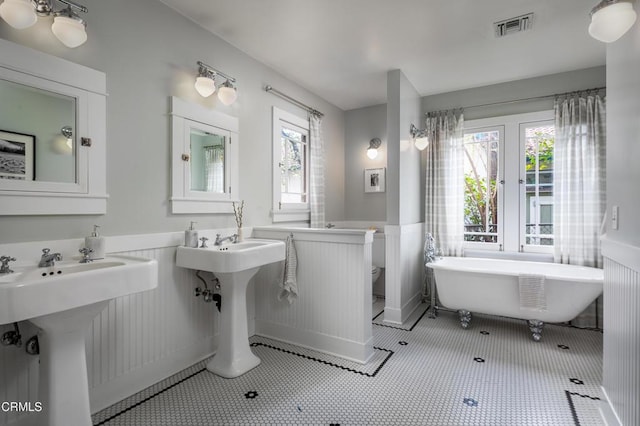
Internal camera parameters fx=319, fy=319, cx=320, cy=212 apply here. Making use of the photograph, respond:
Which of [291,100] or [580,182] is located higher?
[291,100]

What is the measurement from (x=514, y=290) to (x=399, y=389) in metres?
1.51

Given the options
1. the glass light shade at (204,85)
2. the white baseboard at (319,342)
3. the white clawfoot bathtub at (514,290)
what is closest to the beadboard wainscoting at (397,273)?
→ the white clawfoot bathtub at (514,290)

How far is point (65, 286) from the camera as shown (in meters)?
1.30

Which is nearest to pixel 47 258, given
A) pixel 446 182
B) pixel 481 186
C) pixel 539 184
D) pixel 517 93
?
pixel 446 182

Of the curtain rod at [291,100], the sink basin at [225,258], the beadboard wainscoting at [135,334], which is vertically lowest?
the beadboard wainscoting at [135,334]

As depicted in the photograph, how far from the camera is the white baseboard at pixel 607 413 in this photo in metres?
1.61

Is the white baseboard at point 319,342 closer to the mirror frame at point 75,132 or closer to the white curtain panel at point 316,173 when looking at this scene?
the white curtain panel at point 316,173

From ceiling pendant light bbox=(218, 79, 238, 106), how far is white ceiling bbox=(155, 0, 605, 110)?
1.52 feet

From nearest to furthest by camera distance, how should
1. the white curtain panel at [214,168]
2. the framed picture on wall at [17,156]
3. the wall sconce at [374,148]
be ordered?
the framed picture on wall at [17,156], the white curtain panel at [214,168], the wall sconce at [374,148]

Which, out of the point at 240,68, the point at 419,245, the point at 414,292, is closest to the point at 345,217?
the point at 419,245

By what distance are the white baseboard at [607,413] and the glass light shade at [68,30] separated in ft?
10.8

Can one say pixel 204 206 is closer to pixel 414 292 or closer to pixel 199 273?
pixel 199 273

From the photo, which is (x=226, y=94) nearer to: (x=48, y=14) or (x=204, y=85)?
(x=204, y=85)

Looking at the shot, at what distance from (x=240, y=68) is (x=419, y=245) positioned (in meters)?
2.77
